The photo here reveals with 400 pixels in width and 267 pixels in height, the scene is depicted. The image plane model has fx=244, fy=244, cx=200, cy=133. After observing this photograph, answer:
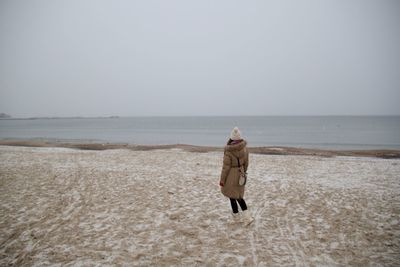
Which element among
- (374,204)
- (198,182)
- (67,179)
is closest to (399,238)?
(374,204)

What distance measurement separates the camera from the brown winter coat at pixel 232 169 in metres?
6.68

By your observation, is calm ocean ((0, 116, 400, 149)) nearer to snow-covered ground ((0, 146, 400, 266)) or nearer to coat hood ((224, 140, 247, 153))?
snow-covered ground ((0, 146, 400, 266))

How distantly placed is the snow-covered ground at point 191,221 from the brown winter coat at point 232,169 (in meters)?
1.13

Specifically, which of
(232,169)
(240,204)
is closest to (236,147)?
(232,169)

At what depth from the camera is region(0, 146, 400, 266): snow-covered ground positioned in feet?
18.5

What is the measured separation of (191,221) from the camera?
7469 mm

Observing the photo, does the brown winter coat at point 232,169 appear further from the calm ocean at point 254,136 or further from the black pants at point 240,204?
the calm ocean at point 254,136

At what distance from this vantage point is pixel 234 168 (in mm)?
6797

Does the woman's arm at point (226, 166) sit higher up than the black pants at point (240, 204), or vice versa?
the woman's arm at point (226, 166)

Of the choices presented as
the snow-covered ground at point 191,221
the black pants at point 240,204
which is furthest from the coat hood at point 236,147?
the snow-covered ground at point 191,221

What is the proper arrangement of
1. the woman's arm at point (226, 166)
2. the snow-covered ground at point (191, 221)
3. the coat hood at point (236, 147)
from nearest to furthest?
1. the snow-covered ground at point (191, 221)
2. the coat hood at point (236, 147)
3. the woman's arm at point (226, 166)

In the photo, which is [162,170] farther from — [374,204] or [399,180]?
[399,180]

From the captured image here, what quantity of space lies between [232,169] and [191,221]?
2.16 metres

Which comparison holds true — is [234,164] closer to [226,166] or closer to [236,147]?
[226,166]
